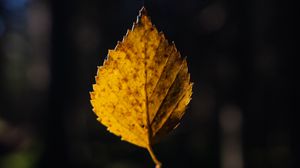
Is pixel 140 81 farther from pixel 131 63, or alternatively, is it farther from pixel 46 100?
pixel 46 100

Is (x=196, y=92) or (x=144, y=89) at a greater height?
(x=144, y=89)

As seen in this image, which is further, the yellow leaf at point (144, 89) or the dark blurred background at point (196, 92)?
the dark blurred background at point (196, 92)

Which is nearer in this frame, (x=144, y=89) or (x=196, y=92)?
(x=144, y=89)

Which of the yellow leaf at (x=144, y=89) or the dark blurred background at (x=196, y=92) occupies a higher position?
the yellow leaf at (x=144, y=89)

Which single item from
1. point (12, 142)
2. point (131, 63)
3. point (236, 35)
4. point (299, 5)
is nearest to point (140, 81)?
point (131, 63)
